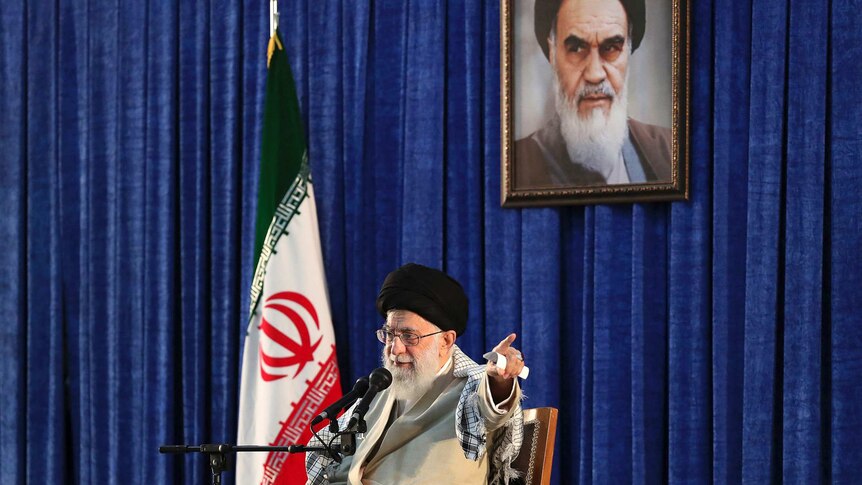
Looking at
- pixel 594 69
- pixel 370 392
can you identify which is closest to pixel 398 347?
pixel 370 392

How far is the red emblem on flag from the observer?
164 inches

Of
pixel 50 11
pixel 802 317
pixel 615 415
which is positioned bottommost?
pixel 615 415

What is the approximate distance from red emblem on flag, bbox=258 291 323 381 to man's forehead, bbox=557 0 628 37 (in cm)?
145

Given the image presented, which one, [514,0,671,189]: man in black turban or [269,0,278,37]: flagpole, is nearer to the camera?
[514,0,671,189]: man in black turban

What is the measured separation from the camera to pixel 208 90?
15.4ft

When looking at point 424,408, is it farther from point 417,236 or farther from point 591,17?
point 591,17

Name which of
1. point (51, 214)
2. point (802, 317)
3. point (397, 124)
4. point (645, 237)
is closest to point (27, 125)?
point (51, 214)

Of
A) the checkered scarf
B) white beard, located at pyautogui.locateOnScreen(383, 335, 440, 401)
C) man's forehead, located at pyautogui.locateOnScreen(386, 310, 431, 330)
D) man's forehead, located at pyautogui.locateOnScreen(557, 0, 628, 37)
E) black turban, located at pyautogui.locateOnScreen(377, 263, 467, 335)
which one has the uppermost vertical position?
man's forehead, located at pyautogui.locateOnScreen(557, 0, 628, 37)

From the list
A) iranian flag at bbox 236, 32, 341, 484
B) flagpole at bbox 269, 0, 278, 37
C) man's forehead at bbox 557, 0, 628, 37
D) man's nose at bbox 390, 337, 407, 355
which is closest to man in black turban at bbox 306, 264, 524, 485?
man's nose at bbox 390, 337, 407, 355

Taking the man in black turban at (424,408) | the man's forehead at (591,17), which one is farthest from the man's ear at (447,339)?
the man's forehead at (591,17)

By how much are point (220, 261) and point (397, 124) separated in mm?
973

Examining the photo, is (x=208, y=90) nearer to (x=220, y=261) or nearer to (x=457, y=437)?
(x=220, y=261)

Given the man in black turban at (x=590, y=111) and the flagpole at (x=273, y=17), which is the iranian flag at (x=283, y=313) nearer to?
the flagpole at (x=273, y=17)

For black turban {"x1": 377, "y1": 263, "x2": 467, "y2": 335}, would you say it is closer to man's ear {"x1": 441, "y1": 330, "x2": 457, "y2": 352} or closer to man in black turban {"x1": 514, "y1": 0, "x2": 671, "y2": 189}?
man's ear {"x1": 441, "y1": 330, "x2": 457, "y2": 352}
